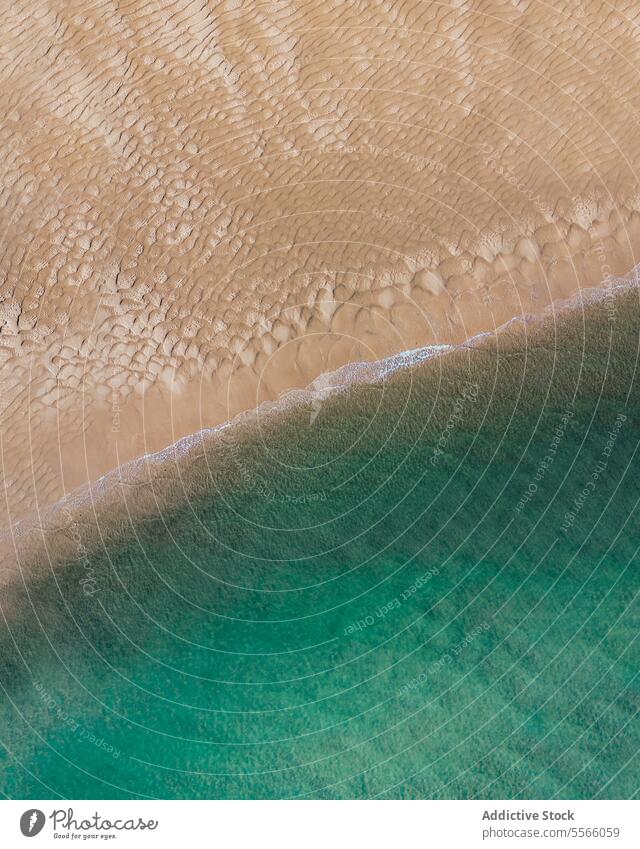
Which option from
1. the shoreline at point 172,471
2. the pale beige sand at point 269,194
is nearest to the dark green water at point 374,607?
the shoreline at point 172,471

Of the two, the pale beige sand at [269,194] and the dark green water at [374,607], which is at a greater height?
the pale beige sand at [269,194]
